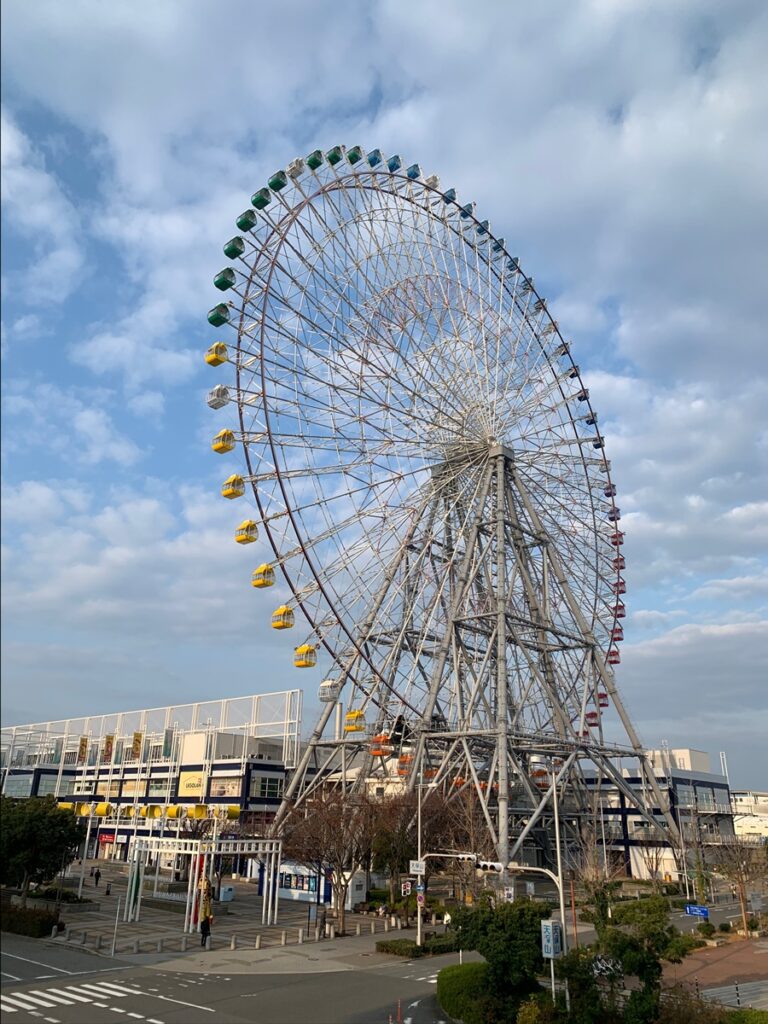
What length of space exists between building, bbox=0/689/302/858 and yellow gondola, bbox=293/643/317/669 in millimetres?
18898

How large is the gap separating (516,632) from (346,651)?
1132cm

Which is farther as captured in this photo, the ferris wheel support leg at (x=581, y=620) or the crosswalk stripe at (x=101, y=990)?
the ferris wheel support leg at (x=581, y=620)

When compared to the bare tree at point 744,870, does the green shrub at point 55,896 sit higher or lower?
lower

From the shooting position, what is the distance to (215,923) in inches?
1449

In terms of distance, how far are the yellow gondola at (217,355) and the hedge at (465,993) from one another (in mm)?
25729

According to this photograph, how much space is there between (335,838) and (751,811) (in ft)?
383

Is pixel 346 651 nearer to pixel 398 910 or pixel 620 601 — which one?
pixel 398 910

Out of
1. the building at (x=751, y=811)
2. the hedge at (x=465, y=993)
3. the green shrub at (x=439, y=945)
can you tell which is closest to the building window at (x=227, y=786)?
the green shrub at (x=439, y=945)

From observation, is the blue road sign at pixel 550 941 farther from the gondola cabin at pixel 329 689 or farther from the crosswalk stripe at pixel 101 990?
the gondola cabin at pixel 329 689

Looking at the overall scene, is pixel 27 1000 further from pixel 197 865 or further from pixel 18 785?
pixel 18 785

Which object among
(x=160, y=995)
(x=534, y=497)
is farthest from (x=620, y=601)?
Result: (x=160, y=995)

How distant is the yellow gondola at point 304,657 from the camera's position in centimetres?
3853

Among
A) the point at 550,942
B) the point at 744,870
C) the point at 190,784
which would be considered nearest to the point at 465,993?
the point at 550,942

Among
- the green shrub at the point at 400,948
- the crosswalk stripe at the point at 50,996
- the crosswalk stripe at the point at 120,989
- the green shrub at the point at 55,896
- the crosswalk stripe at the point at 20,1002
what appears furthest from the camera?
the green shrub at the point at 55,896
